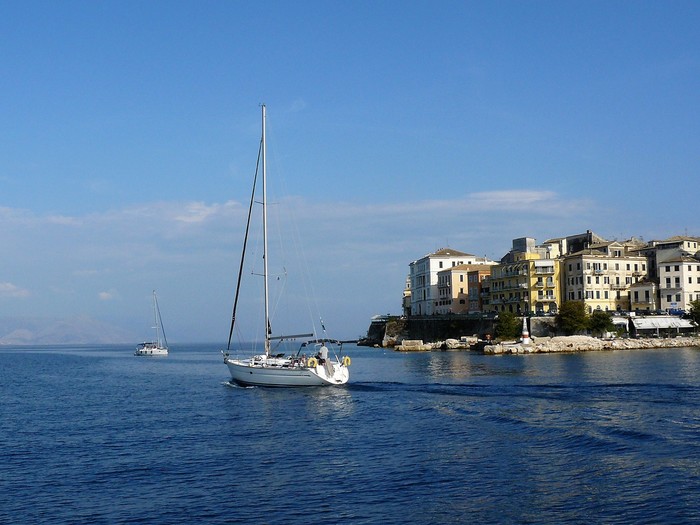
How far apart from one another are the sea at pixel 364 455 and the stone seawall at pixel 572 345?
42.3 m

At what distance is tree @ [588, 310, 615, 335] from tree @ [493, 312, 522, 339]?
9.49 metres

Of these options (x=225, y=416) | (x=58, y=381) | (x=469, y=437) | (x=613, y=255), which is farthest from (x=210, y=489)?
(x=613, y=255)

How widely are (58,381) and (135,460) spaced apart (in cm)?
4516

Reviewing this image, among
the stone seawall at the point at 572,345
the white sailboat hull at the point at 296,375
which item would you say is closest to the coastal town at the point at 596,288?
the stone seawall at the point at 572,345

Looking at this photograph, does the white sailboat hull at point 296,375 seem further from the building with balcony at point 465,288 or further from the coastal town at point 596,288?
the building with balcony at point 465,288

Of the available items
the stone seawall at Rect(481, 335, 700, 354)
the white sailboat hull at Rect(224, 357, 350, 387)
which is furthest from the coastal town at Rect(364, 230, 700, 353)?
the white sailboat hull at Rect(224, 357, 350, 387)

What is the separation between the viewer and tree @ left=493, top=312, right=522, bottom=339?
105m

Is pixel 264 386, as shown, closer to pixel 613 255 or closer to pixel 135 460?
pixel 135 460

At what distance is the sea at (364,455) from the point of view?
→ 20.3 m

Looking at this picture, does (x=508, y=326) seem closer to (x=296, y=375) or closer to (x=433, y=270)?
Answer: (x=433, y=270)

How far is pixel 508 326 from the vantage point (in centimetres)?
10575

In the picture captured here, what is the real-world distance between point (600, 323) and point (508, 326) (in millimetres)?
11827

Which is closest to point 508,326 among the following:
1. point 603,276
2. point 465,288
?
point 603,276

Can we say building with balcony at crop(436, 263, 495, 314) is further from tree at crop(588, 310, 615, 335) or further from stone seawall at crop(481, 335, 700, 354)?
stone seawall at crop(481, 335, 700, 354)
